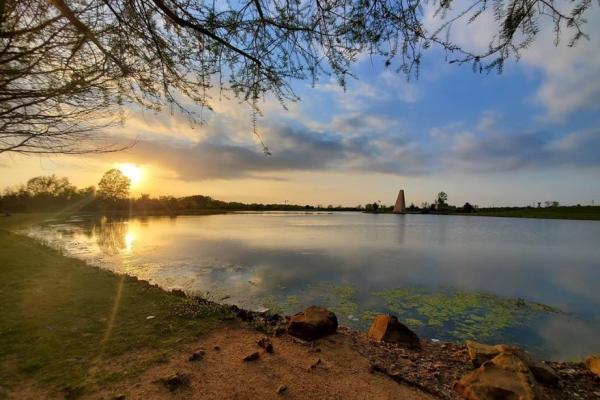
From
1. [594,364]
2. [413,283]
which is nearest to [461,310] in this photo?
[413,283]

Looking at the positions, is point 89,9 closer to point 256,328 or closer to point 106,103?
point 106,103

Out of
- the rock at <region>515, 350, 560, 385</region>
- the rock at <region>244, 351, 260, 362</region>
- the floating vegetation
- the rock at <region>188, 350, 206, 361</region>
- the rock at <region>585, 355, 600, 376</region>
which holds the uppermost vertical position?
the rock at <region>188, 350, 206, 361</region>

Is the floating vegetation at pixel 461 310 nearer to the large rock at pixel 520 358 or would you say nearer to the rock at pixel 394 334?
the rock at pixel 394 334

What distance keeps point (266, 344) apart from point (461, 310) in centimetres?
590

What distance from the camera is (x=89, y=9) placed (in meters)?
3.56

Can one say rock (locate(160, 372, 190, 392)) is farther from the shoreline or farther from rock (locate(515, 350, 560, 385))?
rock (locate(515, 350, 560, 385))

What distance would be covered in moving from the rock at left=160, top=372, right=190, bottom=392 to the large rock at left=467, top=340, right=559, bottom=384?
4.00 m

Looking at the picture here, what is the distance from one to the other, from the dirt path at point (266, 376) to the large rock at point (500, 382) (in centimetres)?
55

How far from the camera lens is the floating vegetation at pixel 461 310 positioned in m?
7.39

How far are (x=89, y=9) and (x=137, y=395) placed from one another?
161 inches

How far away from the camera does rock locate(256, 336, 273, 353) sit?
15.5ft

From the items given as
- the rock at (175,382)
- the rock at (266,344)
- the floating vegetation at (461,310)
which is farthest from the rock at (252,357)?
the floating vegetation at (461,310)

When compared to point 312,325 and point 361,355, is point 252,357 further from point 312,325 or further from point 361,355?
point 361,355

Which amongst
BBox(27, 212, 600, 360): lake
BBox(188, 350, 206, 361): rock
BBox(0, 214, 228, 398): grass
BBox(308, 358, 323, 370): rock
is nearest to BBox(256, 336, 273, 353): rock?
BBox(308, 358, 323, 370): rock
